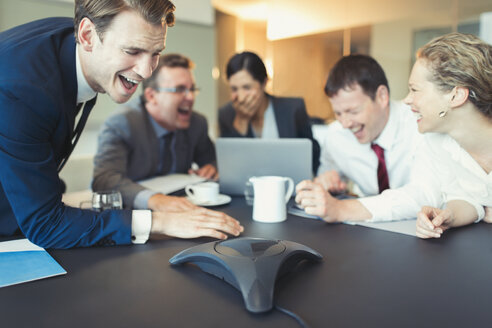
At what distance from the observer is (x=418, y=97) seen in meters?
1.33

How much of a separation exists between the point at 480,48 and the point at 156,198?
3.95 feet

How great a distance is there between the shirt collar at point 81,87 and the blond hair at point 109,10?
70mm

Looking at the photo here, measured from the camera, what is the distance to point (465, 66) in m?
1.21

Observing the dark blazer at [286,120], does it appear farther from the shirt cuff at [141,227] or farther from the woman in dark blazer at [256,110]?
the shirt cuff at [141,227]

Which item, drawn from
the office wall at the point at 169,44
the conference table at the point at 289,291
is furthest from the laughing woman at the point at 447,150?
the office wall at the point at 169,44

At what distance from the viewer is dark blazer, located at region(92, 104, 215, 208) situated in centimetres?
168

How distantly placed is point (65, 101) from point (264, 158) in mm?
746

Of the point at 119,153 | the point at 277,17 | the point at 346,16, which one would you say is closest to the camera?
the point at 119,153

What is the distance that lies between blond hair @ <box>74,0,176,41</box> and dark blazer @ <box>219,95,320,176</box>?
1.52 metres

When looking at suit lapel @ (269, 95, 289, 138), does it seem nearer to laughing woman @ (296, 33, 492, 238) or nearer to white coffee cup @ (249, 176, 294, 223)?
laughing woman @ (296, 33, 492, 238)

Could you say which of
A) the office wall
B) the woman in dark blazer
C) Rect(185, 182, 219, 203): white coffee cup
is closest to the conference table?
Rect(185, 182, 219, 203): white coffee cup

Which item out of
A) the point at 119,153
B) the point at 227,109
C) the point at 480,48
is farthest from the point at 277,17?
the point at 480,48

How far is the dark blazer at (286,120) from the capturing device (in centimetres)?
255

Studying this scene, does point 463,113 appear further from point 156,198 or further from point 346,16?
point 346,16
